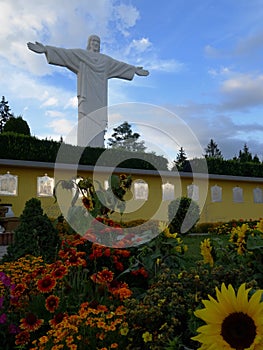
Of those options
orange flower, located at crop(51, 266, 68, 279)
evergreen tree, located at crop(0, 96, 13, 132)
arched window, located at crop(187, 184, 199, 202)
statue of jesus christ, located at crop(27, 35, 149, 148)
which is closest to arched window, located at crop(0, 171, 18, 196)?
statue of jesus christ, located at crop(27, 35, 149, 148)

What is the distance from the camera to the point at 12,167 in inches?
435

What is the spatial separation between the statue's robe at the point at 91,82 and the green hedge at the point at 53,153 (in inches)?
33.9

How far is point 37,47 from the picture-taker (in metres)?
11.9

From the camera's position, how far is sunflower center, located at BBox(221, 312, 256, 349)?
891 millimetres

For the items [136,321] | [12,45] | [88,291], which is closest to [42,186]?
[12,45]

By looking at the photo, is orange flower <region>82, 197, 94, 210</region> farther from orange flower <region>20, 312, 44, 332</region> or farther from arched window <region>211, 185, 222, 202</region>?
arched window <region>211, 185, 222, 202</region>

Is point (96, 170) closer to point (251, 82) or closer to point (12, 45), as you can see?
point (12, 45)

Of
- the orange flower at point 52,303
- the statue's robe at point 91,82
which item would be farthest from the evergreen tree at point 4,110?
the orange flower at point 52,303

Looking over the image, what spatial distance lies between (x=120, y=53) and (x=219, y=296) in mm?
14579

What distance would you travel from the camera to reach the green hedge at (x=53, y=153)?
10948 mm

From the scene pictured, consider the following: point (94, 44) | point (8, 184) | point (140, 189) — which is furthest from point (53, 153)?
point (94, 44)

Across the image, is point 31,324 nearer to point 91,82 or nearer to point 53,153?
point 53,153

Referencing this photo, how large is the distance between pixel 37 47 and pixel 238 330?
12312 millimetres

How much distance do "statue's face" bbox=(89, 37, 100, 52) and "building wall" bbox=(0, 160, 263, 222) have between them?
4800 millimetres
